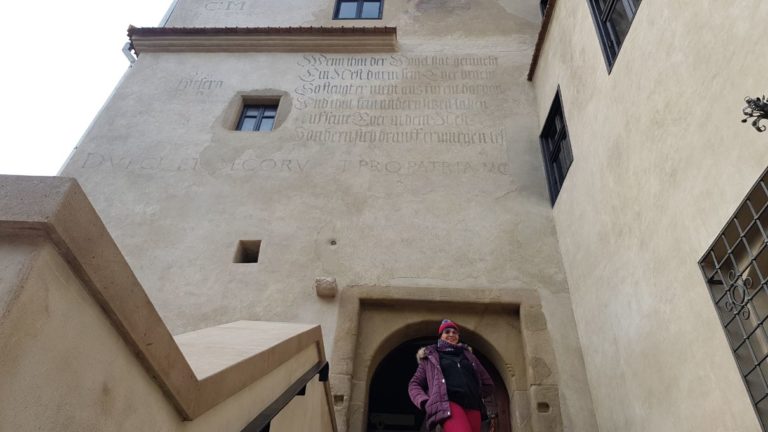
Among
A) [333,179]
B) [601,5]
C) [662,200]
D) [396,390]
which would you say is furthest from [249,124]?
[662,200]

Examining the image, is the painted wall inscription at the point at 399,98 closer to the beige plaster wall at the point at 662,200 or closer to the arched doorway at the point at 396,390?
the beige plaster wall at the point at 662,200

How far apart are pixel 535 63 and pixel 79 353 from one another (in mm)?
7519

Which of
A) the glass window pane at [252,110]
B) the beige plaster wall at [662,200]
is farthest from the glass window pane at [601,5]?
the glass window pane at [252,110]

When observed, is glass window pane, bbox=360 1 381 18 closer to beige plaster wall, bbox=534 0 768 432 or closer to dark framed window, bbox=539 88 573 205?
dark framed window, bbox=539 88 573 205

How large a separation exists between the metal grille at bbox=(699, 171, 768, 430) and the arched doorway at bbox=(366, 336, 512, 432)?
3.08 metres

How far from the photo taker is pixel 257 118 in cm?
795

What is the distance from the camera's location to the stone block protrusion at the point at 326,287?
18.6ft

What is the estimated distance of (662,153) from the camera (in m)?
3.61

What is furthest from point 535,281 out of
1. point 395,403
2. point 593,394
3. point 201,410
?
point 201,410

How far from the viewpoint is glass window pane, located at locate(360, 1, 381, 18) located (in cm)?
1005

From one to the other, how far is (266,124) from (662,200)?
5.80 m

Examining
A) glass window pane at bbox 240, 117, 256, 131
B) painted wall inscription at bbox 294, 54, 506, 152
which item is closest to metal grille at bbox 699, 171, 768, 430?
painted wall inscription at bbox 294, 54, 506, 152

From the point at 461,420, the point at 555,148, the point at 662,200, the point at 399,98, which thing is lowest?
the point at 461,420

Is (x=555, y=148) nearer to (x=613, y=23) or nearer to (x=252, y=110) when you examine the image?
(x=613, y=23)
